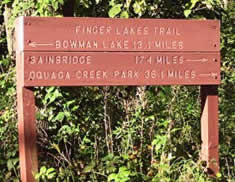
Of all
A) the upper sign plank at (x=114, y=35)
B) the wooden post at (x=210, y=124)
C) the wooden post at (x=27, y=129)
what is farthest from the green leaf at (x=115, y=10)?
the wooden post at (x=27, y=129)

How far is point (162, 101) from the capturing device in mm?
4938

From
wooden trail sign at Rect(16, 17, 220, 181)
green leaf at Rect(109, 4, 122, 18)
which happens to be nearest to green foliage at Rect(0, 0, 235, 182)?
green leaf at Rect(109, 4, 122, 18)

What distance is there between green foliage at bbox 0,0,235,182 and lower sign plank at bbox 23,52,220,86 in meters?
0.49

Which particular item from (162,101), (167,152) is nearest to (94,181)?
(167,152)

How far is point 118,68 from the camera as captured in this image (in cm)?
377

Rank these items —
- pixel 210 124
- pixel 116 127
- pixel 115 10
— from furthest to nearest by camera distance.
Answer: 1. pixel 116 127
2. pixel 115 10
3. pixel 210 124

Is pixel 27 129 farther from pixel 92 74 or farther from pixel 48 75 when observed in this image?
pixel 92 74

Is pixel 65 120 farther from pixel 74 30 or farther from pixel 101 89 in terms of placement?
pixel 74 30

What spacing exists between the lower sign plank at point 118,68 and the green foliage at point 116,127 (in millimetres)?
493

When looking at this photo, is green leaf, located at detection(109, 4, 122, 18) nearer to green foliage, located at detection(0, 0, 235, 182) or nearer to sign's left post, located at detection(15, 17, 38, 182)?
green foliage, located at detection(0, 0, 235, 182)

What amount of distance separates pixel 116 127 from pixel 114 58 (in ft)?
3.29

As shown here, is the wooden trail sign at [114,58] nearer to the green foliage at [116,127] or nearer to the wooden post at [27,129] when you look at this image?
the wooden post at [27,129]

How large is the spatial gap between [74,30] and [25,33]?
0.35m

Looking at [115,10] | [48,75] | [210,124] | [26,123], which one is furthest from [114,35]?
[210,124]
